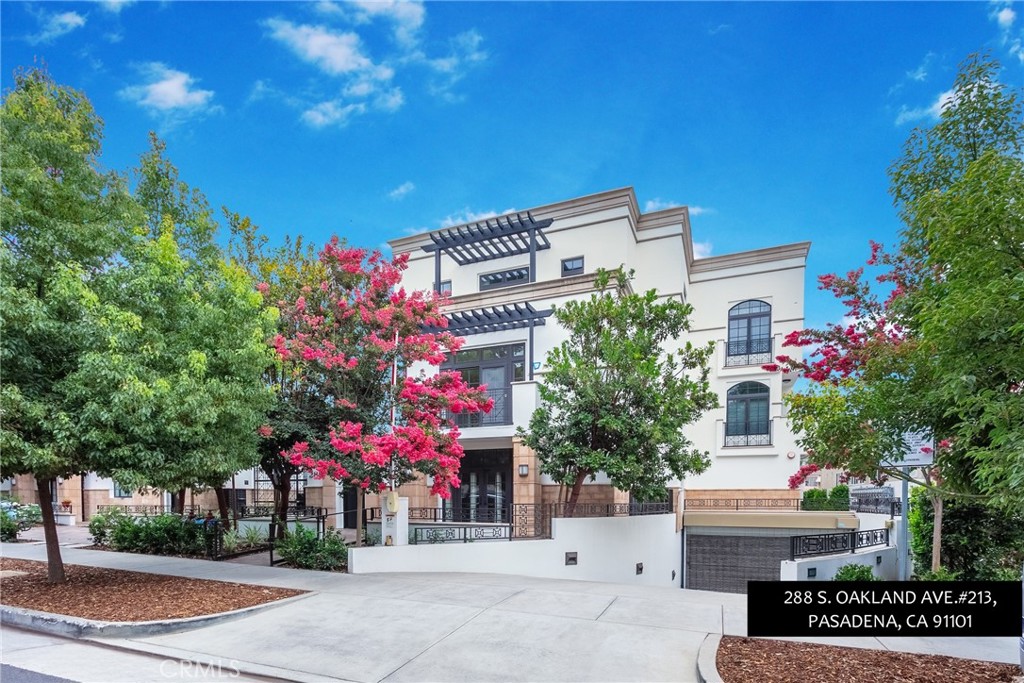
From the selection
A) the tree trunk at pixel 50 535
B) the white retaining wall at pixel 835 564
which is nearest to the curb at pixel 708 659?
the white retaining wall at pixel 835 564

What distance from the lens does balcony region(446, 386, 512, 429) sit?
55.0 feet

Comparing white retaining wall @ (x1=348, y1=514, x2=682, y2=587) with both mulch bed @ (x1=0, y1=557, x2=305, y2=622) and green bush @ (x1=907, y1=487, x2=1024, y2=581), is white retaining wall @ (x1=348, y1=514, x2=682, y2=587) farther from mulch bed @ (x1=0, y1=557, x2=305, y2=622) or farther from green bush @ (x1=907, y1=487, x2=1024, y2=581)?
green bush @ (x1=907, y1=487, x2=1024, y2=581)

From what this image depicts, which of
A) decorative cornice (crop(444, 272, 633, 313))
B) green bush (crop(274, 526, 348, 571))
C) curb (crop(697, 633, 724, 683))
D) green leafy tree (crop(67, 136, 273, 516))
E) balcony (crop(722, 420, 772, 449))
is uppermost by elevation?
decorative cornice (crop(444, 272, 633, 313))

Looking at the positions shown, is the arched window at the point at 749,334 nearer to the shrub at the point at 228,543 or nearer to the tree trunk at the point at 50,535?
the shrub at the point at 228,543

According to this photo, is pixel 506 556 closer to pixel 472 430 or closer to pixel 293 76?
pixel 472 430

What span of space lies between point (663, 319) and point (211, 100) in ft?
41.9

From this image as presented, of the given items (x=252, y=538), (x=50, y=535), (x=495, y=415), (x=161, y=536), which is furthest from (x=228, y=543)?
(x=495, y=415)

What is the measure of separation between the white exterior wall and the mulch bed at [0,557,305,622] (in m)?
8.46

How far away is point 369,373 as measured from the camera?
12203mm

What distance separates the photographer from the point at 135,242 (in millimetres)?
9258

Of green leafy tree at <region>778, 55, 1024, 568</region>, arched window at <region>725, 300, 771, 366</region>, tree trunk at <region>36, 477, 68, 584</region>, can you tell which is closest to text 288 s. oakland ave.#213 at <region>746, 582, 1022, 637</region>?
green leafy tree at <region>778, 55, 1024, 568</region>

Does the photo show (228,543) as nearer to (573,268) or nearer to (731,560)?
(573,268)

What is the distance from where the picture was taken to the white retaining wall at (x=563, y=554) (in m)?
11.4

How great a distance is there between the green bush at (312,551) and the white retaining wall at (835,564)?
903 centimetres
